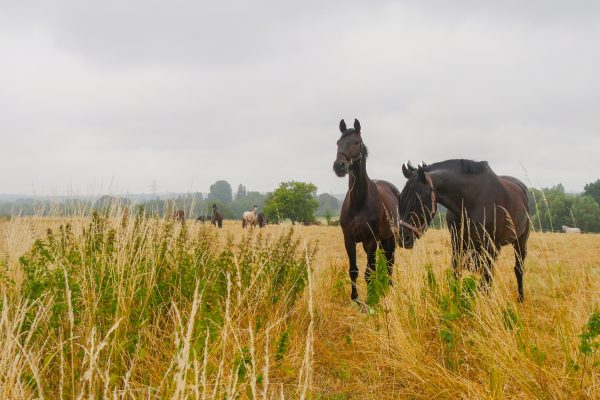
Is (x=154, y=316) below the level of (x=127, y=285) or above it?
below

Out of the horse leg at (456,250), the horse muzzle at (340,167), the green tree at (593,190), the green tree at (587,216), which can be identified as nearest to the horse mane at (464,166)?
the horse leg at (456,250)

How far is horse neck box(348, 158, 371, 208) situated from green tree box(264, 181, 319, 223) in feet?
161

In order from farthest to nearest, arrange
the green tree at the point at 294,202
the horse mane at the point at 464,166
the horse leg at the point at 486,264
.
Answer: the green tree at the point at 294,202 → the horse mane at the point at 464,166 → the horse leg at the point at 486,264

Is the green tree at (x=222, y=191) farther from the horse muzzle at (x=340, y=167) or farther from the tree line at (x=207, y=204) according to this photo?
the horse muzzle at (x=340, y=167)

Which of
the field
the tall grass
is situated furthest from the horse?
the tall grass

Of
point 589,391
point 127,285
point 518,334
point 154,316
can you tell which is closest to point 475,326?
point 518,334

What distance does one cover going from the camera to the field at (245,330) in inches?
93.9

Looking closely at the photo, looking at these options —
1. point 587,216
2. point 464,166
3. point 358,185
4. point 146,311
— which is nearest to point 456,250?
point 464,166

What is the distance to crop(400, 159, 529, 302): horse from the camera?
498 centimetres

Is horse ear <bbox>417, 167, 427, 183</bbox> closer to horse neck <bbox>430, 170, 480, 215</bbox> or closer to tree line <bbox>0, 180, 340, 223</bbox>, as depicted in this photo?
horse neck <bbox>430, 170, 480, 215</bbox>

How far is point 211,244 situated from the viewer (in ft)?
16.0

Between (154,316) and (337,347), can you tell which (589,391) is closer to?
(337,347)

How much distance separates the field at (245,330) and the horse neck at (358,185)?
61.1 inches

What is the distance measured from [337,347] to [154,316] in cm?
195
